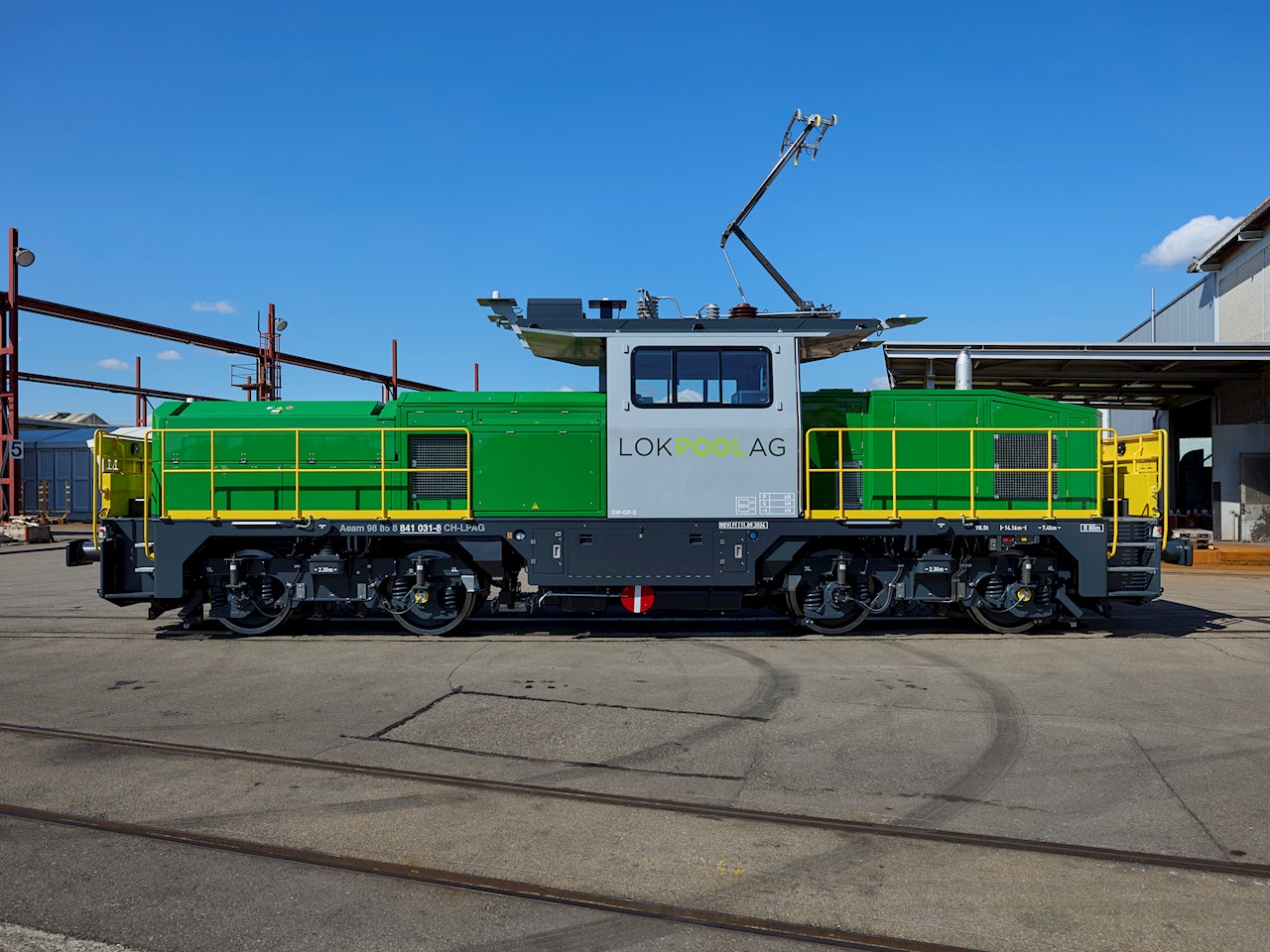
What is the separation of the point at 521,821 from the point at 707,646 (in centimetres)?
483

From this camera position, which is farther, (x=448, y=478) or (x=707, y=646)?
(x=448, y=478)

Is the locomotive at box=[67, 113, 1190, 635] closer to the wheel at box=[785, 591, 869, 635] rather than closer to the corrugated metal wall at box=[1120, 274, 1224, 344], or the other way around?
the wheel at box=[785, 591, 869, 635]

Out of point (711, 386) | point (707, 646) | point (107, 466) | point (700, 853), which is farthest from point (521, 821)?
point (107, 466)

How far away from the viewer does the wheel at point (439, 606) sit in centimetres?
966

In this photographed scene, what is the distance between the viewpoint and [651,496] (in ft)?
30.6

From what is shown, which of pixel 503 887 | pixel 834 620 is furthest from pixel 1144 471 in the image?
pixel 503 887

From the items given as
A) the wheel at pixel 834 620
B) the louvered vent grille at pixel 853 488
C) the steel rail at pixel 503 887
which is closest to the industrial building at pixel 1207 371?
the louvered vent grille at pixel 853 488

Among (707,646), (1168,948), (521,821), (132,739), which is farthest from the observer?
(707,646)

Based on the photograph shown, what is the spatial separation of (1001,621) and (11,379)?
27.3 metres

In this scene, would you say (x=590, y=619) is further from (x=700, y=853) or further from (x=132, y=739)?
(x=700, y=853)

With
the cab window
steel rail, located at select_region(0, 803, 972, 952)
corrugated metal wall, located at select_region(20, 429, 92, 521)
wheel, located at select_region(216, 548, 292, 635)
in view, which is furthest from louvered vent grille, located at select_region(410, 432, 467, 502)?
corrugated metal wall, located at select_region(20, 429, 92, 521)

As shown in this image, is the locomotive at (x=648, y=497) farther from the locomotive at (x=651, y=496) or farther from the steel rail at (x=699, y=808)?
the steel rail at (x=699, y=808)

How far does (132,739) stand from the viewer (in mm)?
5965

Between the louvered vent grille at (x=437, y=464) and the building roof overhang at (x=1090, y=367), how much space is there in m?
9.82
